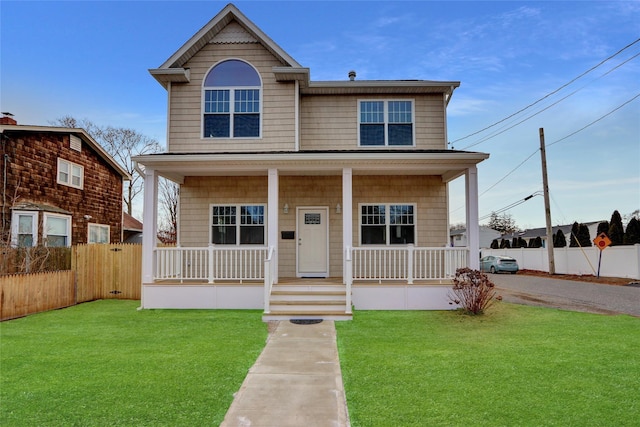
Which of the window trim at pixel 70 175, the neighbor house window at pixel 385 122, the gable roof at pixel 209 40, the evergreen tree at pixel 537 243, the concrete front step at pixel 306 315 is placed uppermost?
the gable roof at pixel 209 40

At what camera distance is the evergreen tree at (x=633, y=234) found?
2016 cm

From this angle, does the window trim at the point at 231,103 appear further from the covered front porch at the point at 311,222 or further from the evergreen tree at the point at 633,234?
the evergreen tree at the point at 633,234

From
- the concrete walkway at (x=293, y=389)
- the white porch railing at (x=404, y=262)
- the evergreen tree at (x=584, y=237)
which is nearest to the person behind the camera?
the concrete walkway at (x=293, y=389)

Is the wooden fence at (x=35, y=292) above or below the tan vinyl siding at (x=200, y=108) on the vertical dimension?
below

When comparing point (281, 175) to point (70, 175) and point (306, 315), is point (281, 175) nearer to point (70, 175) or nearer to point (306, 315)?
point (306, 315)

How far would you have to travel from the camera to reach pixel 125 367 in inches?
209

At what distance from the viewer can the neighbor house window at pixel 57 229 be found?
48.1 feet

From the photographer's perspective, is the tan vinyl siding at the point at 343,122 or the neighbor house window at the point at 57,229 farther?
the neighbor house window at the point at 57,229

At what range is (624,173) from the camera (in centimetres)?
2495

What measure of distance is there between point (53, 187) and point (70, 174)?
48.0 inches

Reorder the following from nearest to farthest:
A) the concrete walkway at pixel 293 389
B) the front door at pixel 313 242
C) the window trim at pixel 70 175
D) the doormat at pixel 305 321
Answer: the concrete walkway at pixel 293 389 < the doormat at pixel 305 321 < the front door at pixel 313 242 < the window trim at pixel 70 175

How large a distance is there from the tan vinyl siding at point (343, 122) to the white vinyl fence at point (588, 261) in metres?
13.0

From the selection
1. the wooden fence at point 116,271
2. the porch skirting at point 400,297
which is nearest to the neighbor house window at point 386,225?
the porch skirting at point 400,297

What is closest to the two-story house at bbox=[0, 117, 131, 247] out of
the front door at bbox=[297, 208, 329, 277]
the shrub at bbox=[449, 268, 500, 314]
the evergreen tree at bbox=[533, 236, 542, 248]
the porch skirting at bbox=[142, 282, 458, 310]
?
the porch skirting at bbox=[142, 282, 458, 310]
